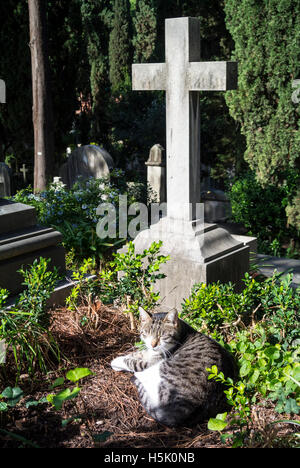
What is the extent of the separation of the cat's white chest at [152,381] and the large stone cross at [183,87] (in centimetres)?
216

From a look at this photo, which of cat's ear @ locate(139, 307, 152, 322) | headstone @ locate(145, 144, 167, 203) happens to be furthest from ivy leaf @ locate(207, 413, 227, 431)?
headstone @ locate(145, 144, 167, 203)

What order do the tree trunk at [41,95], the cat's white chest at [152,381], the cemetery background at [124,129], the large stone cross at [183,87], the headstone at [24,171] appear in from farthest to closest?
the headstone at [24,171] < the tree trunk at [41,95] < the cemetery background at [124,129] < the large stone cross at [183,87] < the cat's white chest at [152,381]

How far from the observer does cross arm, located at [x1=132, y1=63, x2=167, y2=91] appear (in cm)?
484

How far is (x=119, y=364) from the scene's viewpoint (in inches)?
129

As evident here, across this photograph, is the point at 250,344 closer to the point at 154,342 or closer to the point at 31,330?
the point at 154,342

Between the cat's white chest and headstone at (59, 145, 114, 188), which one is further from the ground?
headstone at (59, 145, 114, 188)

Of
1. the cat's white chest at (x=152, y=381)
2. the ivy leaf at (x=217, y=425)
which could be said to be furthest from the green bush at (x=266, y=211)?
the ivy leaf at (x=217, y=425)

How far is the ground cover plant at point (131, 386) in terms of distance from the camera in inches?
102

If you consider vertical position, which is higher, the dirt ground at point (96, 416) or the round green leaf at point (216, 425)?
the round green leaf at point (216, 425)

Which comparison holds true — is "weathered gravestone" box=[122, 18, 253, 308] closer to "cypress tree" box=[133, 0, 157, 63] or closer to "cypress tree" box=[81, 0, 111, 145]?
"cypress tree" box=[81, 0, 111, 145]

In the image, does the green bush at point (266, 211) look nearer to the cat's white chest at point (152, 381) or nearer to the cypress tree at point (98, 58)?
the cat's white chest at point (152, 381)

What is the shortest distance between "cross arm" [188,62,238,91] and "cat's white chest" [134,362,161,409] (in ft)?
8.61
